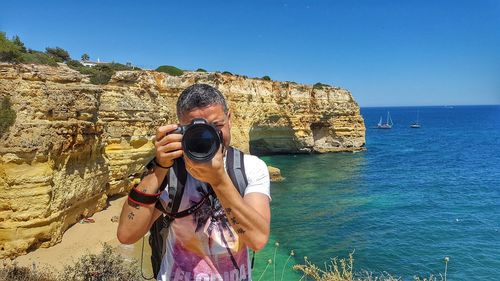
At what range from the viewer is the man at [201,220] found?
1.85 meters

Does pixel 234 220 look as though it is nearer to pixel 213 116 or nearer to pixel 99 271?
pixel 213 116

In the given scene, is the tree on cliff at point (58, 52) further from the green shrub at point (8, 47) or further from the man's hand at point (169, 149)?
the man's hand at point (169, 149)

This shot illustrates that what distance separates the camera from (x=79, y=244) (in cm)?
1041

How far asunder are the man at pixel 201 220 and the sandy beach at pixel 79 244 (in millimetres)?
7520

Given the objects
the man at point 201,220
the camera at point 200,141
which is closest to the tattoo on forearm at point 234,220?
the man at point 201,220

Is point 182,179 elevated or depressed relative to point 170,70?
depressed

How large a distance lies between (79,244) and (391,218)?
45.4 ft

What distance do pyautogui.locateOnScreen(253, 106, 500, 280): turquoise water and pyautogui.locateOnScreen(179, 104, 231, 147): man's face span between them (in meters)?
9.49

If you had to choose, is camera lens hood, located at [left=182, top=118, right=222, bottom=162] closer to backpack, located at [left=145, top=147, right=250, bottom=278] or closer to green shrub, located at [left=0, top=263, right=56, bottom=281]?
backpack, located at [left=145, top=147, right=250, bottom=278]

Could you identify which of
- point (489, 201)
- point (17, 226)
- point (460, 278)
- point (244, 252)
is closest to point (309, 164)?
point (489, 201)

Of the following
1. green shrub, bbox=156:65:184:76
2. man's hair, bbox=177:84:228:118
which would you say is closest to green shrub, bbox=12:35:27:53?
green shrub, bbox=156:65:184:76

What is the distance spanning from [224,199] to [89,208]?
12365mm

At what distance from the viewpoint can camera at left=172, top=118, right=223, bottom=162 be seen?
166 centimetres

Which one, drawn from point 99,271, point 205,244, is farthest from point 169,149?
point 99,271
